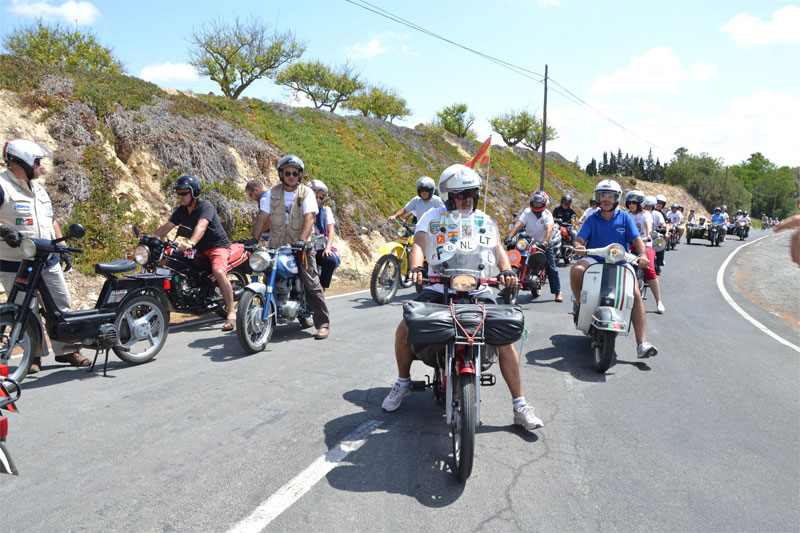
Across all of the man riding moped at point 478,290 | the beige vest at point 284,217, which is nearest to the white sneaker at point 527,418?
the man riding moped at point 478,290

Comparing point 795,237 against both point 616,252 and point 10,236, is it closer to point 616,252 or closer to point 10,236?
point 616,252

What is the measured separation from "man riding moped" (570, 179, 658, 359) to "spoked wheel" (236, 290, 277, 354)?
12.3 ft

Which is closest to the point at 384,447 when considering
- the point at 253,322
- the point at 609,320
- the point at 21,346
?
the point at 253,322

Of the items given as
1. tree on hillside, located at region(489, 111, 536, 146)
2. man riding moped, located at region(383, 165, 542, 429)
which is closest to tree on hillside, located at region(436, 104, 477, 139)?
tree on hillside, located at region(489, 111, 536, 146)

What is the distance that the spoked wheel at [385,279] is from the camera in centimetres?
994

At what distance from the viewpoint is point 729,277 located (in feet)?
56.8

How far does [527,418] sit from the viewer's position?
4.14 metres

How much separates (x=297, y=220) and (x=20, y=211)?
118 inches

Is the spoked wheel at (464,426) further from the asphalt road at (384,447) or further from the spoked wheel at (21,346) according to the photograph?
the spoked wheel at (21,346)

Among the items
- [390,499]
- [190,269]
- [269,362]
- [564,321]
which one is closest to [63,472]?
[390,499]

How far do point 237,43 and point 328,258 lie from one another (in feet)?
104

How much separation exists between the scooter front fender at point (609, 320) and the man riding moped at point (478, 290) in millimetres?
1998

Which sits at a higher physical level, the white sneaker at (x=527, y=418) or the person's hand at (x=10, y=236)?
the person's hand at (x=10, y=236)

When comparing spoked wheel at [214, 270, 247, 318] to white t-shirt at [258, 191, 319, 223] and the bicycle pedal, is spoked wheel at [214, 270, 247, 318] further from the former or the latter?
the bicycle pedal
